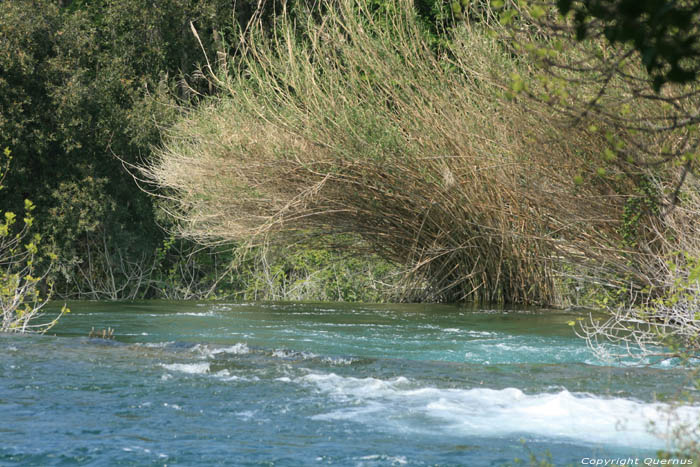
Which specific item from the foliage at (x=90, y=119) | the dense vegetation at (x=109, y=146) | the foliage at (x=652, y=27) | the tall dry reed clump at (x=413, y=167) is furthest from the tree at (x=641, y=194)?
the foliage at (x=90, y=119)

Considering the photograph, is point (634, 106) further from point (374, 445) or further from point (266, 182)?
point (374, 445)

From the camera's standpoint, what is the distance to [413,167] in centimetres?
1010

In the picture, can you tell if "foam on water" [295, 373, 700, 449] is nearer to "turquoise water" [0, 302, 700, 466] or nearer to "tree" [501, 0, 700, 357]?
"turquoise water" [0, 302, 700, 466]

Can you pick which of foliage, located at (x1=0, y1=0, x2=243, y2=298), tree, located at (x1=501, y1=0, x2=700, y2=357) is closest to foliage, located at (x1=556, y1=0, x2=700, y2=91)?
tree, located at (x1=501, y1=0, x2=700, y2=357)

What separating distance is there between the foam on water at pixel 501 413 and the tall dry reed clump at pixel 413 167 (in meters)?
3.56

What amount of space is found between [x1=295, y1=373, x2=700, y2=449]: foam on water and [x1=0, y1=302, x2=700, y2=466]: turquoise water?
12mm

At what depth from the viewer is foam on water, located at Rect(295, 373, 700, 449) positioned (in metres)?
4.48

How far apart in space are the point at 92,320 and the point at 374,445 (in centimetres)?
655

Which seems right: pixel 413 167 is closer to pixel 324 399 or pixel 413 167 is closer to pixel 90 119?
pixel 324 399

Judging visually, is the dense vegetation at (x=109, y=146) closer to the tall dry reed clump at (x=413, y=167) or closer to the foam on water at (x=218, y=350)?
the tall dry reed clump at (x=413, y=167)

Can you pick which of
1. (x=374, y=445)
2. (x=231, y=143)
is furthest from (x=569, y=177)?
(x=374, y=445)

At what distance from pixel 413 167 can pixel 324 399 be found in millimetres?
5274

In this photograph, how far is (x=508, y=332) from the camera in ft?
28.0

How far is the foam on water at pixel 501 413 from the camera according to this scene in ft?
14.7
